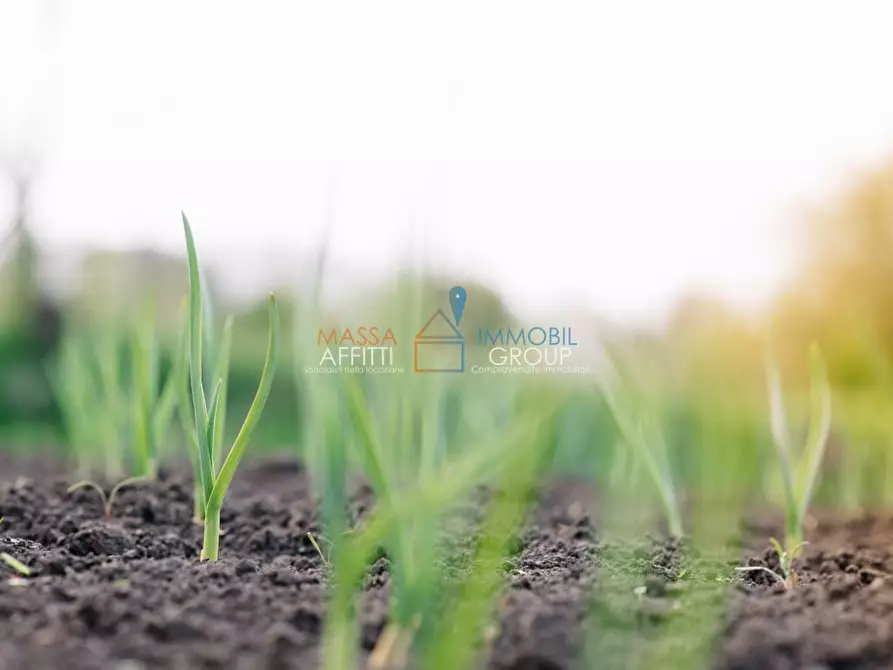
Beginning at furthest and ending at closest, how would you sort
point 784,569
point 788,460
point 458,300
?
point 458,300 → point 788,460 → point 784,569

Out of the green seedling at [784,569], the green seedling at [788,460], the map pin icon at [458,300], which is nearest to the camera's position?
the green seedling at [784,569]

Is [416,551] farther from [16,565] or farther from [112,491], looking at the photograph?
[112,491]

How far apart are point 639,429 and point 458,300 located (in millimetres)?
1037

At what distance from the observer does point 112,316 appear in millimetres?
2465

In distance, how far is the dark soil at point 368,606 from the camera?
920 mm

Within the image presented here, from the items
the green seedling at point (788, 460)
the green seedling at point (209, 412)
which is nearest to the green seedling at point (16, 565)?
the green seedling at point (209, 412)

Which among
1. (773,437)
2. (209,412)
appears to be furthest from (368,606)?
(773,437)

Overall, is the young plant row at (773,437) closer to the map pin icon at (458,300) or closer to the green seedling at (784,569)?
the green seedling at (784,569)

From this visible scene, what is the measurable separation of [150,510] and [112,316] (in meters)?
0.86

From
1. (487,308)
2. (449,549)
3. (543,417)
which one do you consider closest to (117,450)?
(449,549)

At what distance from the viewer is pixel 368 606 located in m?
1.09

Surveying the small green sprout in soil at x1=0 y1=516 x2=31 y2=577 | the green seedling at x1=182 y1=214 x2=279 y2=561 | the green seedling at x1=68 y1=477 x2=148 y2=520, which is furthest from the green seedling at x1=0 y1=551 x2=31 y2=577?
the green seedling at x1=68 y1=477 x2=148 y2=520

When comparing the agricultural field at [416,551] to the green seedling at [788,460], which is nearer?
the agricultural field at [416,551]

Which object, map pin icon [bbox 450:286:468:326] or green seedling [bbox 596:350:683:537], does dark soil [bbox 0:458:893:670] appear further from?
map pin icon [bbox 450:286:468:326]
